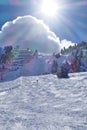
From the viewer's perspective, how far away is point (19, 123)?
41.5 ft

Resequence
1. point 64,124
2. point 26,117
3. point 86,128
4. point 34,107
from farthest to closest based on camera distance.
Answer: point 34,107, point 26,117, point 64,124, point 86,128

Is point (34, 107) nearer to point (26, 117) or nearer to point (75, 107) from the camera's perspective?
point (75, 107)

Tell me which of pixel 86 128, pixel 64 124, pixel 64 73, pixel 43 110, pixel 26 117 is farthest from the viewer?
pixel 64 73

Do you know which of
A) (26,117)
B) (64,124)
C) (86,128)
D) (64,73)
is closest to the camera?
(86,128)

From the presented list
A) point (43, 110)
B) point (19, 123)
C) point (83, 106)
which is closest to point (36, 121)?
point (19, 123)

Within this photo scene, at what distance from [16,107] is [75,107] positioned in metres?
3.34

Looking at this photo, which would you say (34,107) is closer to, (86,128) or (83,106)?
(83,106)

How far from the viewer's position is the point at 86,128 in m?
11.3

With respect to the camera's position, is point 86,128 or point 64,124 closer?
point 86,128

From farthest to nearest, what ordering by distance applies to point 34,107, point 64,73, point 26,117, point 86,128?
1. point 64,73
2. point 34,107
3. point 26,117
4. point 86,128

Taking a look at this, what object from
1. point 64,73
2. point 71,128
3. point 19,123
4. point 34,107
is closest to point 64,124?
point 71,128

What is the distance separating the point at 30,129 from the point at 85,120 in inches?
94.3

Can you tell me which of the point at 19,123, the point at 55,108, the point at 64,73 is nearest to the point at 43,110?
the point at 55,108

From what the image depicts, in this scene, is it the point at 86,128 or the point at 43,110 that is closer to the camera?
the point at 86,128
